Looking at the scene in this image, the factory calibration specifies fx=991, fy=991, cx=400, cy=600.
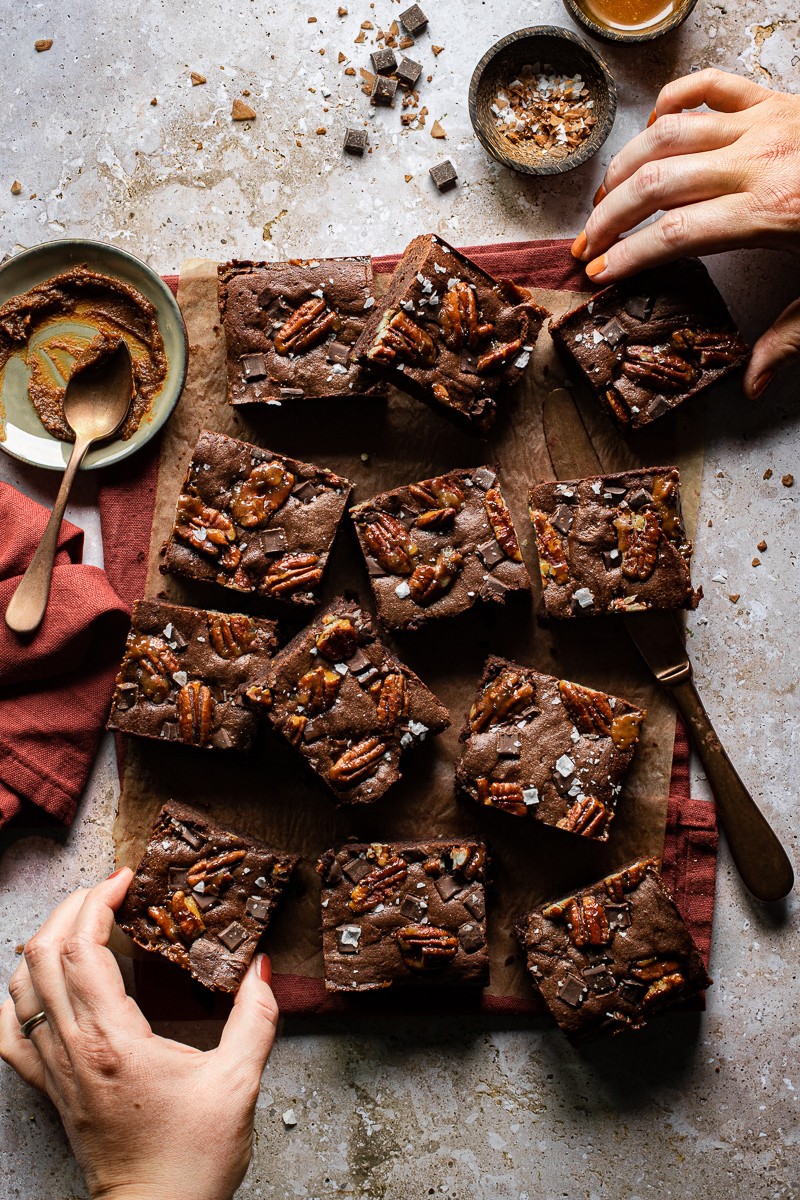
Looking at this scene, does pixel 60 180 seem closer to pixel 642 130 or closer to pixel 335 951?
pixel 642 130

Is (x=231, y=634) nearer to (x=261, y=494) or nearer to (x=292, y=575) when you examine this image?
(x=292, y=575)

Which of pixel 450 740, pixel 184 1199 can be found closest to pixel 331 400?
pixel 450 740

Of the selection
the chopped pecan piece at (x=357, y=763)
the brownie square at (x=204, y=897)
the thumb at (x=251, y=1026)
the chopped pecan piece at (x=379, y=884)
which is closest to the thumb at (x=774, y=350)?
the chopped pecan piece at (x=357, y=763)

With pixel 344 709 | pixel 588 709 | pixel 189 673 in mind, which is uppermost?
pixel 189 673

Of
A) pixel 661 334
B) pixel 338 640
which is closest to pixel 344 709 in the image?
pixel 338 640

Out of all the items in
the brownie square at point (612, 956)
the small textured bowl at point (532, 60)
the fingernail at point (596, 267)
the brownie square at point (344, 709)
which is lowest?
the brownie square at point (612, 956)

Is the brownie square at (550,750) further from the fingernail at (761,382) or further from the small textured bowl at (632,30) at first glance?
the small textured bowl at (632,30)
